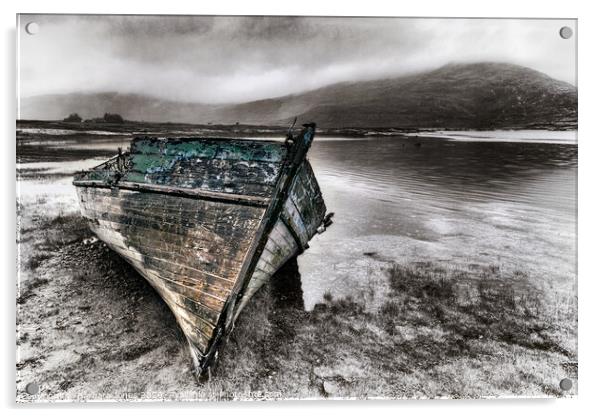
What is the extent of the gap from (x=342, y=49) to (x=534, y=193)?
234 cm

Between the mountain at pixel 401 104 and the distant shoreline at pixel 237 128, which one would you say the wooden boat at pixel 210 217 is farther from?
the mountain at pixel 401 104

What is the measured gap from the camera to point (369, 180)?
14.8 ft

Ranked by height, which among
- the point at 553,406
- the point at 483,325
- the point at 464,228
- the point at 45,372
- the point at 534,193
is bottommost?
the point at 553,406

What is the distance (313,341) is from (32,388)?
2.34 metres

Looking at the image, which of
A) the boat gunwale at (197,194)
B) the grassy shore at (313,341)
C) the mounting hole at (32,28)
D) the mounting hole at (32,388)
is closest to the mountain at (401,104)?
the mounting hole at (32,28)

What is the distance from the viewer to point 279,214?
7.72 feet

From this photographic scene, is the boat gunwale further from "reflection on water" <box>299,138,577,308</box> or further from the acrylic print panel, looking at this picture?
"reflection on water" <box>299,138,577,308</box>

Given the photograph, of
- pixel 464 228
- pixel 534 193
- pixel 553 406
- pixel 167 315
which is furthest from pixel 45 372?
pixel 534 193

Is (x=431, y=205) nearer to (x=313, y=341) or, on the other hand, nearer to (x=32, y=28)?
(x=313, y=341)

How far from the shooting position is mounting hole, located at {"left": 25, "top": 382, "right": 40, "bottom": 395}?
8.86ft

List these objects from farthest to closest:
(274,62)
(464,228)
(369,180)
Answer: (369,180)
(464,228)
(274,62)
